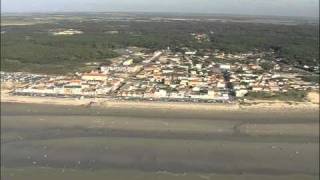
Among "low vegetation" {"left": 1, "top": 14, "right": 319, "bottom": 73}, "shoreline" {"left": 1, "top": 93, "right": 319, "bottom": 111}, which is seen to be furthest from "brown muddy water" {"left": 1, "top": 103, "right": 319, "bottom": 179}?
"low vegetation" {"left": 1, "top": 14, "right": 319, "bottom": 73}

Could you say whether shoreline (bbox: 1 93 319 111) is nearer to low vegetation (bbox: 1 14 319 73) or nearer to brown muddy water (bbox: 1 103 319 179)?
brown muddy water (bbox: 1 103 319 179)

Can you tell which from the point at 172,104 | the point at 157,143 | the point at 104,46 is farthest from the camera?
the point at 104,46

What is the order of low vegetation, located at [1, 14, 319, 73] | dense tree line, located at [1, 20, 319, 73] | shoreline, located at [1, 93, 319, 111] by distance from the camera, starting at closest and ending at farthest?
shoreline, located at [1, 93, 319, 111] < low vegetation, located at [1, 14, 319, 73] < dense tree line, located at [1, 20, 319, 73]

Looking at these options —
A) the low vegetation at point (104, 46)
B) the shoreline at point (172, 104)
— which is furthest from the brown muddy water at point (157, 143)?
the low vegetation at point (104, 46)

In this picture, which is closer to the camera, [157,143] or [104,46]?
[157,143]

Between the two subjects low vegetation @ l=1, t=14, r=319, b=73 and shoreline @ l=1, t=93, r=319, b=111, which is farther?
low vegetation @ l=1, t=14, r=319, b=73

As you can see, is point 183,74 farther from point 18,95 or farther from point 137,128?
point 137,128

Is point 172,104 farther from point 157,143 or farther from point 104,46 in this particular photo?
point 104,46

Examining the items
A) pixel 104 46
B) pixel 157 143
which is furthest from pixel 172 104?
pixel 104 46
